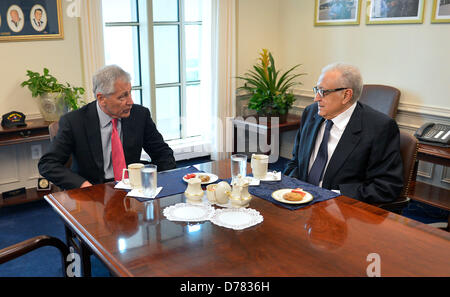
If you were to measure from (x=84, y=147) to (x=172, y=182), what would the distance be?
0.61 meters

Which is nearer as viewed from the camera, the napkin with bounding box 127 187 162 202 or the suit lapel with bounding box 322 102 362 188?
the napkin with bounding box 127 187 162 202

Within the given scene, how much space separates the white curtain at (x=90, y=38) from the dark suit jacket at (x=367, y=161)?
259 centimetres

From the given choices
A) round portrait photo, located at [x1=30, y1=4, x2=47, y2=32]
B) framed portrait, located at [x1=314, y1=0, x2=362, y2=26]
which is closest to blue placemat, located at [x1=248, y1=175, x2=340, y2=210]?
round portrait photo, located at [x1=30, y1=4, x2=47, y2=32]

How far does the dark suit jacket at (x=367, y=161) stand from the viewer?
2311 millimetres

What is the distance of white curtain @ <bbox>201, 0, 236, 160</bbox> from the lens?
4.90 m

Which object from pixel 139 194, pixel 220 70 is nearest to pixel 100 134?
pixel 139 194

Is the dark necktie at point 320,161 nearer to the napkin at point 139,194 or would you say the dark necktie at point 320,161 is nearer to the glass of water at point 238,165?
the glass of water at point 238,165

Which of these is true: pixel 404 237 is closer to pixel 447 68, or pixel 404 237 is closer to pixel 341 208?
pixel 341 208

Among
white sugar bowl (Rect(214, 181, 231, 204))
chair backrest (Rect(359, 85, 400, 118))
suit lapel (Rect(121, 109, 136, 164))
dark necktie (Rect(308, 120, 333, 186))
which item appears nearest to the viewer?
white sugar bowl (Rect(214, 181, 231, 204))

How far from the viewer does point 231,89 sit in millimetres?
5176

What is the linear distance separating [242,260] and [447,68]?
3204 millimetres

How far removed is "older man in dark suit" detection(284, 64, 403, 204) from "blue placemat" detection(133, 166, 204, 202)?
71 centimetres

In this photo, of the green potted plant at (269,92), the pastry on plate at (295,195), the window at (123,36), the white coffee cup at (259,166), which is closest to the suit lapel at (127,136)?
the white coffee cup at (259,166)

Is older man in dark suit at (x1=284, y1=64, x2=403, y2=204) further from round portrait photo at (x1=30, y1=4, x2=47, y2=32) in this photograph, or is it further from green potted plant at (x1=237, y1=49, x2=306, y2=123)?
round portrait photo at (x1=30, y1=4, x2=47, y2=32)
